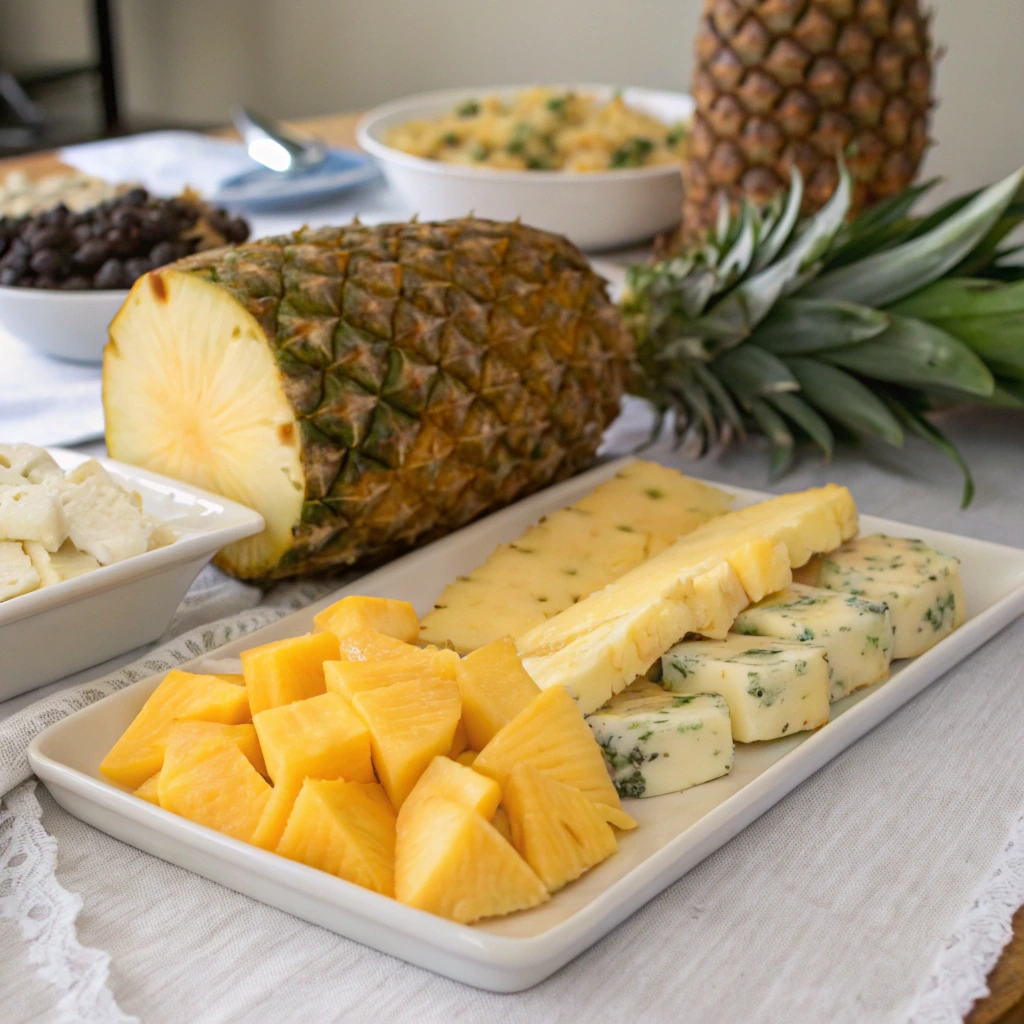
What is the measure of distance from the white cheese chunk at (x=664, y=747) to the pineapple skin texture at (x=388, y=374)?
0.47m

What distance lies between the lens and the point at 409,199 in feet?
8.07

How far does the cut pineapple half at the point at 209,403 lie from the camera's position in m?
1.29

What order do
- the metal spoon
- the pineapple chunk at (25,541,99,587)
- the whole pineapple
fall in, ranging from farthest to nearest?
1. the metal spoon
2. the whole pineapple
3. the pineapple chunk at (25,541,99,587)

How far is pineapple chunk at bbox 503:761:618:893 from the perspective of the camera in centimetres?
85

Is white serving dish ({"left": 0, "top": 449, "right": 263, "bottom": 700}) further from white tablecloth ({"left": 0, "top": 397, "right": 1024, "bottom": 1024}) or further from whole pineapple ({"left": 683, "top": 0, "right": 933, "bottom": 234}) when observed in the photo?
whole pineapple ({"left": 683, "top": 0, "right": 933, "bottom": 234})

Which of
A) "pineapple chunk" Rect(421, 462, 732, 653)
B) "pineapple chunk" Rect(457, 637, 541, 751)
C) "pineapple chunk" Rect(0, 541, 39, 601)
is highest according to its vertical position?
"pineapple chunk" Rect(0, 541, 39, 601)

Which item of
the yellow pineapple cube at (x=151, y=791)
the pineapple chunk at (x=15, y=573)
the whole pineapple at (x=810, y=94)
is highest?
the whole pineapple at (x=810, y=94)

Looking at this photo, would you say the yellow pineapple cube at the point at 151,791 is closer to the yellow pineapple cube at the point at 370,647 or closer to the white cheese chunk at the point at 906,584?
the yellow pineapple cube at the point at 370,647

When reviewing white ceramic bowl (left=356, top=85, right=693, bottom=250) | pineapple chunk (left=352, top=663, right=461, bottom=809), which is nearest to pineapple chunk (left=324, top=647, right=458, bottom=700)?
pineapple chunk (left=352, top=663, right=461, bottom=809)

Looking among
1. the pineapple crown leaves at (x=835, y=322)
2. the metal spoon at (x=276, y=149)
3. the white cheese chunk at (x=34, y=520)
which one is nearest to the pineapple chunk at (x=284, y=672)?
the white cheese chunk at (x=34, y=520)

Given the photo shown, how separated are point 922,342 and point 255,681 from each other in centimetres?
109

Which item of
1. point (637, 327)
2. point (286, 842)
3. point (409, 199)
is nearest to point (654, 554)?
point (637, 327)

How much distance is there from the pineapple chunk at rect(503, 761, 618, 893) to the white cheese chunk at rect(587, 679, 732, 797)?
3.8 inches

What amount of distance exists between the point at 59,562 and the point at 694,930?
0.67m
